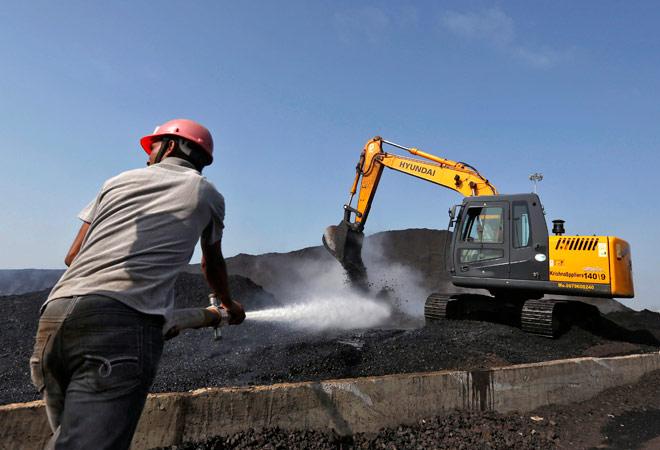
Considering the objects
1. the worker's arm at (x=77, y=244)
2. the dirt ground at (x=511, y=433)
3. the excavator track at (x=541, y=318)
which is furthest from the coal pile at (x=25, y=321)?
the excavator track at (x=541, y=318)

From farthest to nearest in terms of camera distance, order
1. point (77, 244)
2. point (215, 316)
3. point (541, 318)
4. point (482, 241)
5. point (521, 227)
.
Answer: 1. point (482, 241)
2. point (521, 227)
3. point (541, 318)
4. point (215, 316)
5. point (77, 244)

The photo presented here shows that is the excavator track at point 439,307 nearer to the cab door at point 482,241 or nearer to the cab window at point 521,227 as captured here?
the cab door at point 482,241

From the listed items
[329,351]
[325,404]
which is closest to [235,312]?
[325,404]

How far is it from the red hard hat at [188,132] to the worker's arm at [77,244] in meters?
0.50

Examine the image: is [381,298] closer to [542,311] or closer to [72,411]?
[542,311]

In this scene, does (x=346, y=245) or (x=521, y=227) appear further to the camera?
(x=346, y=245)

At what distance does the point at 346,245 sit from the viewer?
12656 millimetres

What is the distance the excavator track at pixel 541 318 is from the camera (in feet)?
30.2

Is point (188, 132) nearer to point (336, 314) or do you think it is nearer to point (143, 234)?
point (143, 234)

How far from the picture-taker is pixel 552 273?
30.7 feet

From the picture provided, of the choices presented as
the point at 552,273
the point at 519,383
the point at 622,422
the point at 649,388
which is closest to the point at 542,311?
the point at 552,273

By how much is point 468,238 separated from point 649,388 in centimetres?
417

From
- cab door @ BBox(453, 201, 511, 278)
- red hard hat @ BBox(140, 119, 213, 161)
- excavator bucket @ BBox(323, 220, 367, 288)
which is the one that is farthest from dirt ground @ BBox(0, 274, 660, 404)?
red hard hat @ BBox(140, 119, 213, 161)

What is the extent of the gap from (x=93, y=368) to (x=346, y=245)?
11073 millimetres
